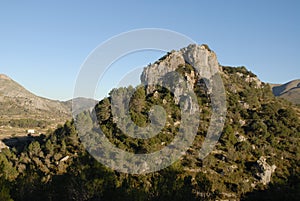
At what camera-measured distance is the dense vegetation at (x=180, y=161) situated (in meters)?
34.0

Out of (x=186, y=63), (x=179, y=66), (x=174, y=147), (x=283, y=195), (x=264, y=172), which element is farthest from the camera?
(x=186, y=63)

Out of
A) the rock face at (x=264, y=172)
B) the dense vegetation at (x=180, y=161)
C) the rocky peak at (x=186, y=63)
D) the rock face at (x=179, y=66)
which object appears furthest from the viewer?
the rocky peak at (x=186, y=63)

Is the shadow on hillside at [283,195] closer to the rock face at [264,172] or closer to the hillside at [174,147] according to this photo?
the hillside at [174,147]

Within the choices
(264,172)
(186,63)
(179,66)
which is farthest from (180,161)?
(186,63)

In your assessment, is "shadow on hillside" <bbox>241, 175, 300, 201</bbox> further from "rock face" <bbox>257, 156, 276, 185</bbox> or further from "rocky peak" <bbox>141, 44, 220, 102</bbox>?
"rocky peak" <bbox>141, 44, 220, 102</bbox>

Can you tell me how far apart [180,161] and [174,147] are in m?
5.00

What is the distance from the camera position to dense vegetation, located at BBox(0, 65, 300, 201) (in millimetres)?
34031

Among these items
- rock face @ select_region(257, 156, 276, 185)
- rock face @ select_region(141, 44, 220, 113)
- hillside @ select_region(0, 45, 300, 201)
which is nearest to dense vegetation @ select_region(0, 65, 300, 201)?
hillside @ select_region(0, 45, 300, 201)

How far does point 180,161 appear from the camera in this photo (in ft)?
193

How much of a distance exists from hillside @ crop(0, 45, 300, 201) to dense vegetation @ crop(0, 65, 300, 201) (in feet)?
0.40

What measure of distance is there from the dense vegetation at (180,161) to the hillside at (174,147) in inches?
4.8

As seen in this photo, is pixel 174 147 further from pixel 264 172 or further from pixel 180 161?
pixel 264 172

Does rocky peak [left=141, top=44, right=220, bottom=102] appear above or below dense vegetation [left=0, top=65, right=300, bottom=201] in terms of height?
above

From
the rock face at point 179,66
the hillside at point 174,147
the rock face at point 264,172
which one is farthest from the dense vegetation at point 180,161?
the rock face at point 179,66
